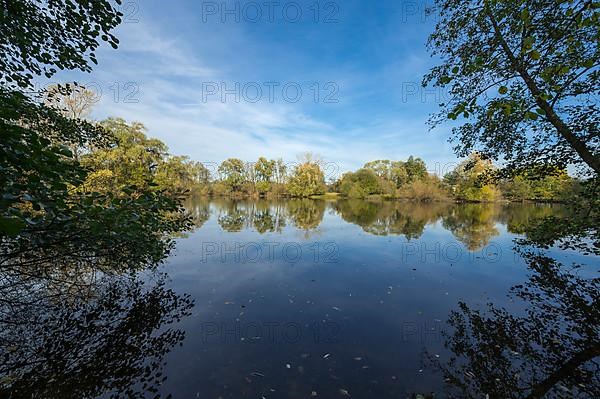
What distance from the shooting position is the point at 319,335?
4.34 metres

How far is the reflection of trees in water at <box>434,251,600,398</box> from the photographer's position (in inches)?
123

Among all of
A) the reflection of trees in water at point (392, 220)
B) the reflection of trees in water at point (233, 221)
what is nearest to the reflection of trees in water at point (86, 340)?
the reflection of trees in water at point (233, 221)

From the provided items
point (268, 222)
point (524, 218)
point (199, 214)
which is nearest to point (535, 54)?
point (268, 222)

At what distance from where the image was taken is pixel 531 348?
3.87 meters

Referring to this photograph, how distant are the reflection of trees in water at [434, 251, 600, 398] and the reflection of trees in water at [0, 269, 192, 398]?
15.0 feet

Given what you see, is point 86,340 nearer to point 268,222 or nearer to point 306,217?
point 268,222

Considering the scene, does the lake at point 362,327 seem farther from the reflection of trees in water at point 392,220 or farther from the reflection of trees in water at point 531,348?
the reflection of trees in water at point 392,220

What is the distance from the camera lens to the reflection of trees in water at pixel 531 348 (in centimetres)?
312

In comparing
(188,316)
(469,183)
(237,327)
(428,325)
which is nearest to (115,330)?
(188,316)

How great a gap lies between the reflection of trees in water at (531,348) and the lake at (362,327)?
2 centimetres

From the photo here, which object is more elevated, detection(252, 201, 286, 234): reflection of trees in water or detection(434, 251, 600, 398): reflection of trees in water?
detection(252, 201, 286, 234): reflection of trees in water

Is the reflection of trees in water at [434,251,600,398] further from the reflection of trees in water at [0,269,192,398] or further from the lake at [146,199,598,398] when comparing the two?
the reflection of trees in water at [0,269,192,398]

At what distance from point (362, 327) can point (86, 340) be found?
490 centimetres

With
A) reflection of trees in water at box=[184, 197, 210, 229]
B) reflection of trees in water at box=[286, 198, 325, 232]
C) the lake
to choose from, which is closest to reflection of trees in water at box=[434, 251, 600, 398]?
the lake
